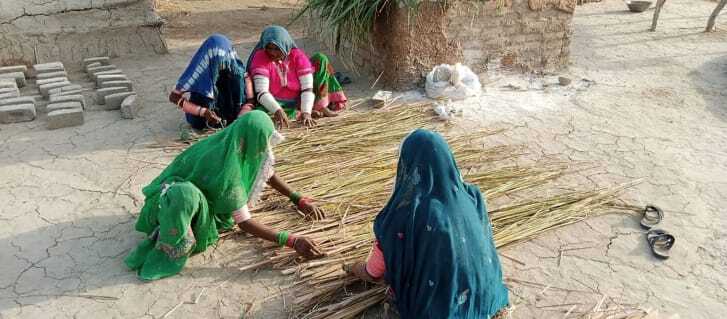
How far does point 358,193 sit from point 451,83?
2.06 m

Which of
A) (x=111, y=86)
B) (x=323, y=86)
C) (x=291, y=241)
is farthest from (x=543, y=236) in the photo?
(x=111, y=86)

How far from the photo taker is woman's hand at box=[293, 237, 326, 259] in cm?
301

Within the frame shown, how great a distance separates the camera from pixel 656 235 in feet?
11.1

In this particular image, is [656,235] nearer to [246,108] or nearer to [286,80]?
[286,80]

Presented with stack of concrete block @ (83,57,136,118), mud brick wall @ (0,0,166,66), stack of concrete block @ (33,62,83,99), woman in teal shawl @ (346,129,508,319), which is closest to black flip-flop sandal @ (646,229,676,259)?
woman in teal shawl @ (346,129,508,319)

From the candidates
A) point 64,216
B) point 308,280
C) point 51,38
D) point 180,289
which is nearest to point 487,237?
point 308,280

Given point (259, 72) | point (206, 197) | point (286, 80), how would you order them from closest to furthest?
point (206, 197)
point (259, 72)
point (286, 80)

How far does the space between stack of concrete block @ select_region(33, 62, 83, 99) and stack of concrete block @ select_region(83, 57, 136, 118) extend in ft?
0.70

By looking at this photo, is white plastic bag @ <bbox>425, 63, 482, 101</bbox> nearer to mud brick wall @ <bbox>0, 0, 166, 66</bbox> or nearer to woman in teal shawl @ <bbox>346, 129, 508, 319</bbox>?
woman in teal shawl @ <bbox>346, 129, 508, 319</bbox>

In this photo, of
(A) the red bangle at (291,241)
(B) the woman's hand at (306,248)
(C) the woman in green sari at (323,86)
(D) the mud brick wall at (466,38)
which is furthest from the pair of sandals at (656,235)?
(C) the woman in green sari at (323,86)

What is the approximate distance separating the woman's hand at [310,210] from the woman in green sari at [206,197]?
13.1 inches

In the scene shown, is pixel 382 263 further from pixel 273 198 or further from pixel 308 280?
pixel 273 198

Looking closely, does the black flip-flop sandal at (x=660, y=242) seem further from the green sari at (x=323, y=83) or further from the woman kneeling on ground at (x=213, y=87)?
the woman kneeling on ground at (x=213, y=87)

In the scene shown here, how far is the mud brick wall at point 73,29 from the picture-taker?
6.08m
